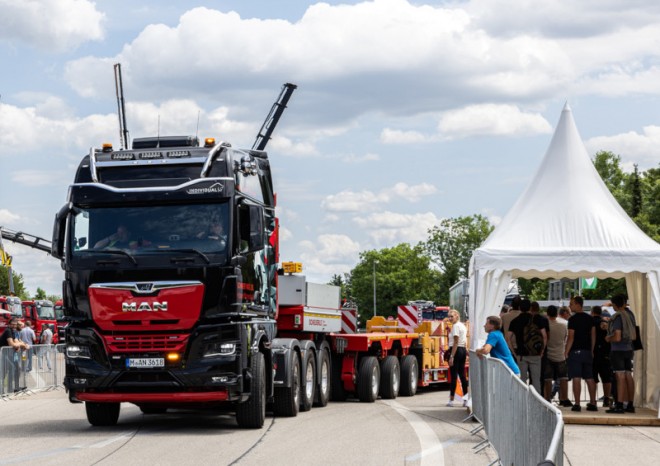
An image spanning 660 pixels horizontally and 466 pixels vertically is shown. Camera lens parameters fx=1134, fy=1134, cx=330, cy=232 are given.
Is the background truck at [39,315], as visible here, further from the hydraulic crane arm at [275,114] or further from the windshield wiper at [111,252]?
the windshield wiper at [111,252]

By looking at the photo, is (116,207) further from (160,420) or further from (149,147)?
(160,420)

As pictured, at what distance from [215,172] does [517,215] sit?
668 cm

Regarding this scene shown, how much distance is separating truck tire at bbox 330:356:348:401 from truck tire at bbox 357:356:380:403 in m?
0.33

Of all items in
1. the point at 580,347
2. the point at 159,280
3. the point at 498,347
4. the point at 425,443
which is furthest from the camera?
the point at 580,347

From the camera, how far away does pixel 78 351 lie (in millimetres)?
14992

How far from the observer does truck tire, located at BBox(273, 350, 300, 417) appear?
17.4 meters

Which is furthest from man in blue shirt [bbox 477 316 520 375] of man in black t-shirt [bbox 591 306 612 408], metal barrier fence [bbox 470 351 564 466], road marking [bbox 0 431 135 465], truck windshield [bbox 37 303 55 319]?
truck windshield [bbox 37 303 55 319]

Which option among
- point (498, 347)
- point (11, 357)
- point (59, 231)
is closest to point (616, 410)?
point (498, 347)

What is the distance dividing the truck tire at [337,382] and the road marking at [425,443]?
2739 millimetres

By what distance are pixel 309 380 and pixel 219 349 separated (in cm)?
464

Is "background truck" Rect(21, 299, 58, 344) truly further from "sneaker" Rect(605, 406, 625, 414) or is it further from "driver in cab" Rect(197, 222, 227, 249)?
"driver in cab" Rect(197, 222, 227, 249)

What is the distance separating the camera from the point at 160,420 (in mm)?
17156

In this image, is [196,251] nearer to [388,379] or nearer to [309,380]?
[309,380]

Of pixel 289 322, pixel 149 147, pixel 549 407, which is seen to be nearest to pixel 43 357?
pixel 289 322
